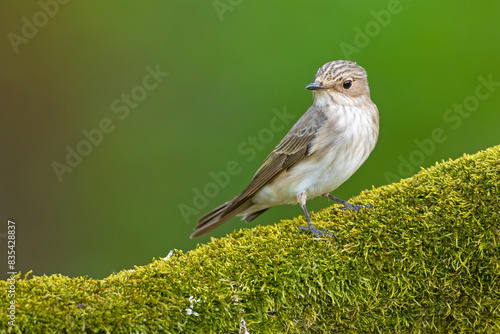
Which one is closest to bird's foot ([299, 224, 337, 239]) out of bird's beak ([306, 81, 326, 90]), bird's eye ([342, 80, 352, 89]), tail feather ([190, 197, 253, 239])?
tail feather ([190, 197, 253, 239])

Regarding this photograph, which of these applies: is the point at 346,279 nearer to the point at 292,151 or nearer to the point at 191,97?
the point at 292,151

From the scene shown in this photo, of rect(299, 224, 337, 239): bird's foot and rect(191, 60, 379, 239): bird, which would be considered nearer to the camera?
rect(299, 224, 337, 239): bird's foot

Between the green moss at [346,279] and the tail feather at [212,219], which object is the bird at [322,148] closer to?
the tail feather at [212,219]

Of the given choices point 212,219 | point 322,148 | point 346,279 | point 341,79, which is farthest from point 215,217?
point 346,279

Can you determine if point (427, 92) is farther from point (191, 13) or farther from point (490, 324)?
point (490, 324)

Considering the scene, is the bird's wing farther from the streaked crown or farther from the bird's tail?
the streaked crown

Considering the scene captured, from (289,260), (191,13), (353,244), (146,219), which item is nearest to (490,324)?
(353,244)

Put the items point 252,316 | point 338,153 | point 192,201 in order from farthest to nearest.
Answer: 1. point 192,201
2. point 338,153
3. point 252,316
